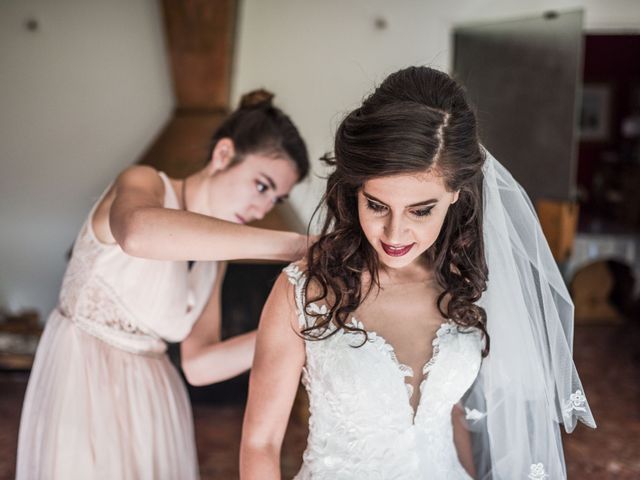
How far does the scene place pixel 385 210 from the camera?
4.57 ft

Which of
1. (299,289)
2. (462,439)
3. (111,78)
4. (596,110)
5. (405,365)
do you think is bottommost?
(462,439)

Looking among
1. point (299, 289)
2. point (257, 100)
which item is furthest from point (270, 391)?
point (257, 100)

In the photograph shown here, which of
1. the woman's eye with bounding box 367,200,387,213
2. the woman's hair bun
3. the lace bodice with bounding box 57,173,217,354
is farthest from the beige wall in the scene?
the woman's eye with bounding box 367,200,387,213

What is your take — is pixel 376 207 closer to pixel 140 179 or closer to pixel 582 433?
pixel 140 179

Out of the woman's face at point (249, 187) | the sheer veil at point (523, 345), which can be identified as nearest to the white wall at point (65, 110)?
the woman's face at point (249, 187)

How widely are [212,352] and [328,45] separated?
11.5ft

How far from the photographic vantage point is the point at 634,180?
9.49m

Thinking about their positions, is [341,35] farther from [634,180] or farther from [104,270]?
[634,180]

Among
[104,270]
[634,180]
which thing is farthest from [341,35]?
[634,180]

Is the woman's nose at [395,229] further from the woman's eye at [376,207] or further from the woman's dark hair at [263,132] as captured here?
the woman's dark hair at [263,132]

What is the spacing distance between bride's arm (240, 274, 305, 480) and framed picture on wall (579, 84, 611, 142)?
34.1ft

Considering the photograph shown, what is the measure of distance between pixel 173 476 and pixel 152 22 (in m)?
3.56

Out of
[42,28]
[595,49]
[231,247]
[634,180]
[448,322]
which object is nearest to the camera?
[231,247]

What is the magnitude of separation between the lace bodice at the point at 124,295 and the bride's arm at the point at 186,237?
24 centimetres
